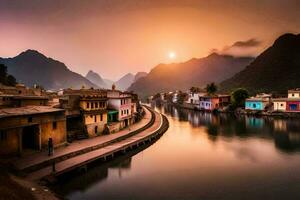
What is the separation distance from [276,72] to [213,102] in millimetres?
75498

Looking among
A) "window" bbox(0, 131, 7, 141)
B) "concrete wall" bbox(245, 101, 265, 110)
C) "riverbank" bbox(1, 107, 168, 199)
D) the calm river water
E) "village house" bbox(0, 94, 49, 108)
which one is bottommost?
the calm river water

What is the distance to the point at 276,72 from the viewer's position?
164 meters

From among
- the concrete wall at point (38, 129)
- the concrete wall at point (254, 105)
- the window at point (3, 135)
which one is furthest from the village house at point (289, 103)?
the window at point (3, 135)

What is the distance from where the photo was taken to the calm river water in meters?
26.2

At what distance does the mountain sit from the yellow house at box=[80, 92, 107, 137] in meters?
110

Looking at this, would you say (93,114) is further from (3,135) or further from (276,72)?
(276,72)

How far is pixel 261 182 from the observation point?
29109 millimetres

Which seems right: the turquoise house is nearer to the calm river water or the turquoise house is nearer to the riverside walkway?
the calm river water

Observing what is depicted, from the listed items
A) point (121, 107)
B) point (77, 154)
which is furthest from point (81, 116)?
point (121, 107)

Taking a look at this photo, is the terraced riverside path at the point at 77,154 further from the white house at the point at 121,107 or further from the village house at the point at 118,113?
the white house at the point at 121,107

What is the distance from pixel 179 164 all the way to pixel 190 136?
22296mm

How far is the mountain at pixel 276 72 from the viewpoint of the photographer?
145225 mm

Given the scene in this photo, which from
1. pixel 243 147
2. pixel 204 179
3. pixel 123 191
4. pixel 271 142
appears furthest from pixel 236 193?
pixel 271 142

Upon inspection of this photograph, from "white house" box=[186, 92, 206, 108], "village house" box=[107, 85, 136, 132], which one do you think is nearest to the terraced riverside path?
"village house" box=[107, 85, 136, 132]
